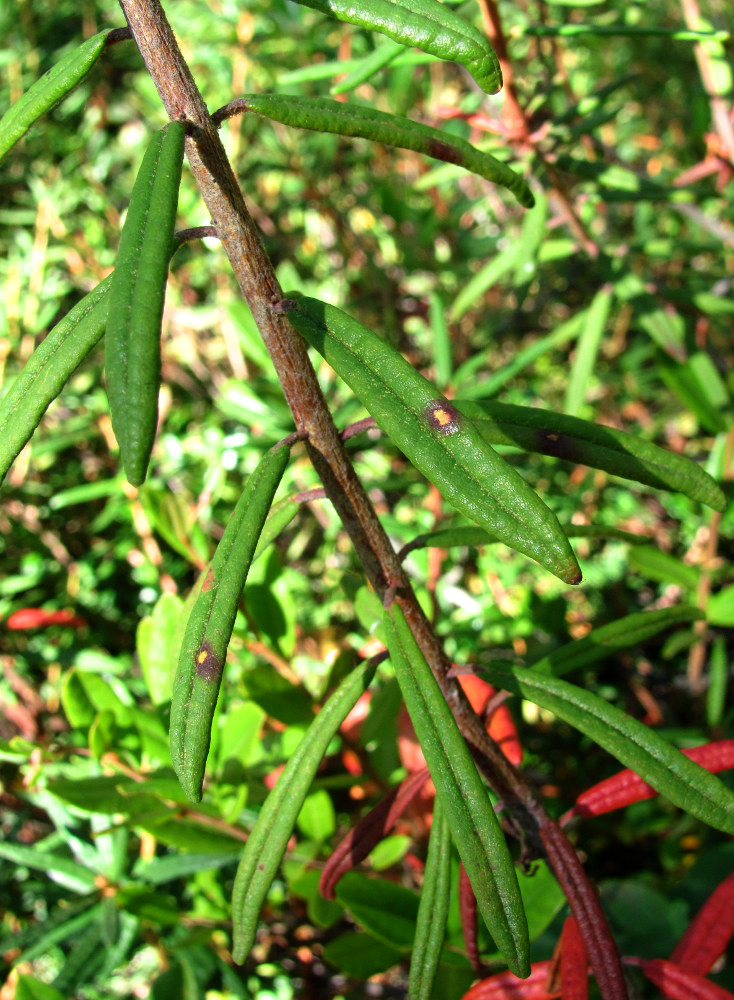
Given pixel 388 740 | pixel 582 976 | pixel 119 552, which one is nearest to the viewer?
pixel 582 976

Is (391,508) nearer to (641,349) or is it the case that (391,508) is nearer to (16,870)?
(641,349)

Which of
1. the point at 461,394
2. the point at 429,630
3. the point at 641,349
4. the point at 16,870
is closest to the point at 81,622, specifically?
the point at 16,870

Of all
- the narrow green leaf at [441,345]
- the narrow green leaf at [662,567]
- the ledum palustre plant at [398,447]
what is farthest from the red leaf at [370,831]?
the narrow green leaf at [441,345]

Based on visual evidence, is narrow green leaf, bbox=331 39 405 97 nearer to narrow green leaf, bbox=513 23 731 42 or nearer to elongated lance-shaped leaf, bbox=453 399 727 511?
narrow green leaf, bbox=513 23 731 42

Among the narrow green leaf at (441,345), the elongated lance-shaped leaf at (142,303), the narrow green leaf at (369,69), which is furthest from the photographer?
the narrow green leaf at (441,345)

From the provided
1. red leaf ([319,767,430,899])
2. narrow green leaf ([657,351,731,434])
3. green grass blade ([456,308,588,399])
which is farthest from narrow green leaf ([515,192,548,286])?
red leaf ([319,767,430,899])

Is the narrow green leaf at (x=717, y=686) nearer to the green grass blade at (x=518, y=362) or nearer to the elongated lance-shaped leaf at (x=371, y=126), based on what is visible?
the green grass blade at (x=518, y=362)
